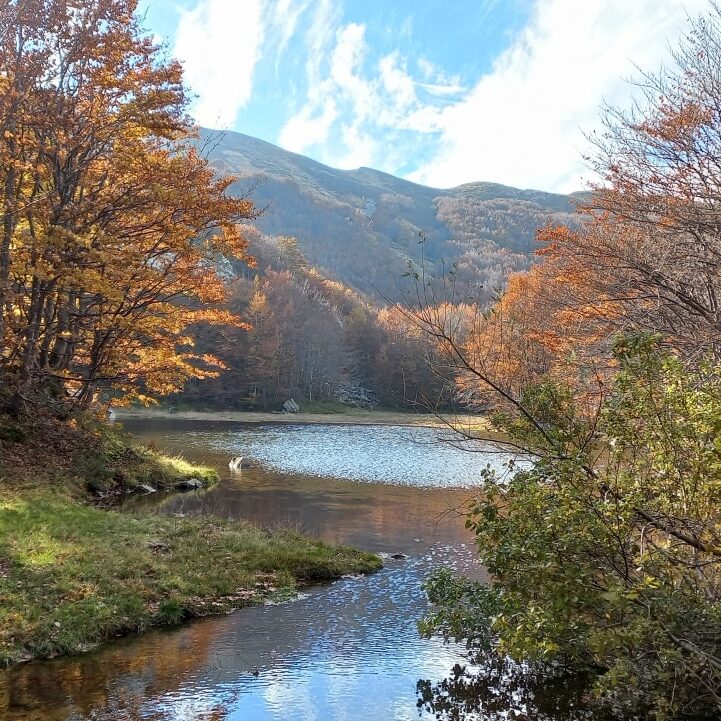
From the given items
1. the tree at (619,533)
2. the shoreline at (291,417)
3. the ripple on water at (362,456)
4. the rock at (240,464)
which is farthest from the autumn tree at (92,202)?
the shoreline at (291,417)

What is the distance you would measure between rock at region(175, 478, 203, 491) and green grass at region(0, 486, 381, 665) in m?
6.53

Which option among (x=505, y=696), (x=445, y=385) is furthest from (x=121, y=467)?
(x=445, y=385)

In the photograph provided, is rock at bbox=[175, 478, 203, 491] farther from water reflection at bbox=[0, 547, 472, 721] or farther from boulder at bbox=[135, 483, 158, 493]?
water reflection at bbox=[0, 547, 472, 721]

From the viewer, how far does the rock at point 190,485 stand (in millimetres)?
20527

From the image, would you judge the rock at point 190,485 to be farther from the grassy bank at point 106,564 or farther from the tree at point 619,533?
Result: the tree at point 619,533

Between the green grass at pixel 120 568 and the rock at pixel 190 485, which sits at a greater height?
the green grass at pixel 120 568

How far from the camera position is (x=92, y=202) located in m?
15.9

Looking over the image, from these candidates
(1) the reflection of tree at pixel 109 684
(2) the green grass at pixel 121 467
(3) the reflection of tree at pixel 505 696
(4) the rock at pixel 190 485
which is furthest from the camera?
(4) the rock at pixel 190 485

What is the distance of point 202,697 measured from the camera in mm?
6711

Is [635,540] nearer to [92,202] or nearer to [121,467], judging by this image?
[92,202]

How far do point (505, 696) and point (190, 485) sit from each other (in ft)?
51.6

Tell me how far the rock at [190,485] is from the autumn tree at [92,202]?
13.5 feet

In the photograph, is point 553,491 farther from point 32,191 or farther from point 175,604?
point 32,191

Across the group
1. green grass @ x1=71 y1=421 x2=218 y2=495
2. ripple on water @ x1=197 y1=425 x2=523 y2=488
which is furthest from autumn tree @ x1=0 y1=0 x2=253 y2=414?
ripple on water @ x1=197 y1=425 x2=523 y2=488
